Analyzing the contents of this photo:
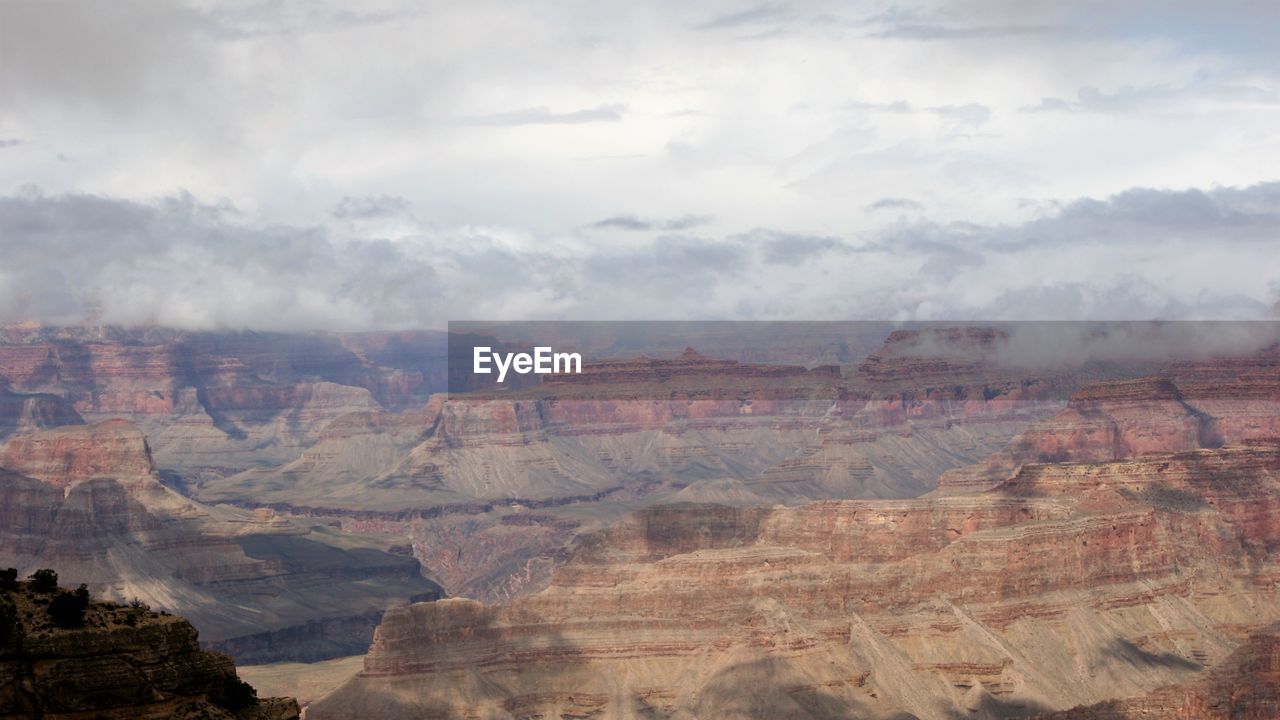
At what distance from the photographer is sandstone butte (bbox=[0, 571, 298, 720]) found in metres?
47.6

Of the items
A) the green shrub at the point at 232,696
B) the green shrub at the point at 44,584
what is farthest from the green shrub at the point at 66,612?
the green shrub at the point at 232,696

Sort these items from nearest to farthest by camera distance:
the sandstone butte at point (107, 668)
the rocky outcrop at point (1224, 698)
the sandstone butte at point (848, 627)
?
the sandstone butte at point (107, 668), the rocky outcrop at point (1224, 698), the sandstone butte at point (848, 627)

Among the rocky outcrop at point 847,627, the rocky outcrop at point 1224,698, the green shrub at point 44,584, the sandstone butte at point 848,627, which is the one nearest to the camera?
the green shrub at point 44,584

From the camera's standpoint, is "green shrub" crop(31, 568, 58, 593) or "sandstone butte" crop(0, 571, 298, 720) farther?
"green shrub" crop(31, 568, 58, 593)

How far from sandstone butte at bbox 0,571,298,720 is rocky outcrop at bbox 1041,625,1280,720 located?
71138mm

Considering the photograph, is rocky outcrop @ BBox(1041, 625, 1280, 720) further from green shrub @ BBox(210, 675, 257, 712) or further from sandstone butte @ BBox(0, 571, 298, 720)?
sandstone butte @ BBox(0, 571, 298, 720)

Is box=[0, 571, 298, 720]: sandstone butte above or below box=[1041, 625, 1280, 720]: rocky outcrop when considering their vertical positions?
above

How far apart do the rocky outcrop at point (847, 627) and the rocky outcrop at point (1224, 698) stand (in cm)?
2814

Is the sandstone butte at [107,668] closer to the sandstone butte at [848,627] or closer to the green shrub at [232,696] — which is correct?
the green shrub at [232,696]

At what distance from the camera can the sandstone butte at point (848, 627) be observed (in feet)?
481

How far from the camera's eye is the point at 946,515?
180 metres

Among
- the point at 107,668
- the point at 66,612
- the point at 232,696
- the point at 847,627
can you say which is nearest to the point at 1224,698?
the point at 847,627

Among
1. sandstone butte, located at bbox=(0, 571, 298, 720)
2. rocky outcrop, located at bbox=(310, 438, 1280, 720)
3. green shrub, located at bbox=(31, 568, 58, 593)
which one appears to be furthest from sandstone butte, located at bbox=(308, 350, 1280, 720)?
green shrub, located at bbox=(31, 568, 58, 593)

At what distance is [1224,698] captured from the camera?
11106 cm
